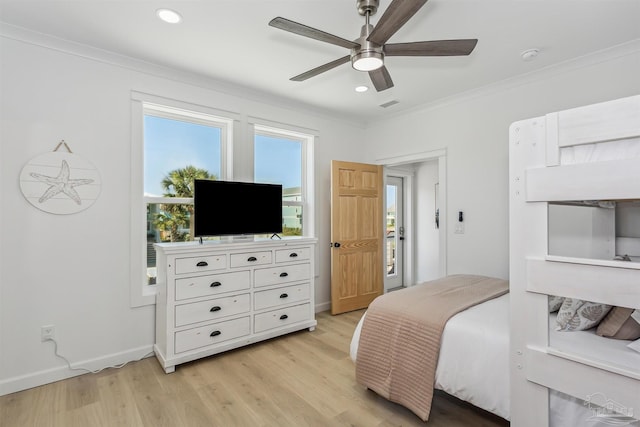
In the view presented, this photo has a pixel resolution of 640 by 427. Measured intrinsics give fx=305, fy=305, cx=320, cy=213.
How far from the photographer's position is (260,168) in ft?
12.3

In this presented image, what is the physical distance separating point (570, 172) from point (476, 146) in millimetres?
2400

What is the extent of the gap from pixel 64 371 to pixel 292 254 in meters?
2.16

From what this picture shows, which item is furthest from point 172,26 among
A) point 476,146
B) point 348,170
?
point 476,146

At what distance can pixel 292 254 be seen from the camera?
3.38 meters

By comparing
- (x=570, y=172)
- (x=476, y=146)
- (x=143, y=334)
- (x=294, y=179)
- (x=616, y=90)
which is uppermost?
(x=616, y=90)

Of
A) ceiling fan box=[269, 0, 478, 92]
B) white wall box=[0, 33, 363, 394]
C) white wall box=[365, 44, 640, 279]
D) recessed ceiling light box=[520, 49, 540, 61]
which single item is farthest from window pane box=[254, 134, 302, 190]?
recessed ceiling light box=[520, 49, 540, 61]

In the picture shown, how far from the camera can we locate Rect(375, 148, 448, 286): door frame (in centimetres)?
377

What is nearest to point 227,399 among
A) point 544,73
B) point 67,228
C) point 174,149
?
point 67,228

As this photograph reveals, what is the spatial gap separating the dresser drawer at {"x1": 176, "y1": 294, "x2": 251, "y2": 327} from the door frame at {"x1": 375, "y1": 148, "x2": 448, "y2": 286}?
7.75 ft

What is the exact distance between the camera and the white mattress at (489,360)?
1.39 m

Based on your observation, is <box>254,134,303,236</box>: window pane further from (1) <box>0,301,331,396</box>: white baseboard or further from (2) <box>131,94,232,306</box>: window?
(1) <box>0,301,331,396</box>: white baseboard

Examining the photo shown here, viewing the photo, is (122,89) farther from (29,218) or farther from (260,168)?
(260,168)

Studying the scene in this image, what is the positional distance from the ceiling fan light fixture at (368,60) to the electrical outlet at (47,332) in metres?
3.08

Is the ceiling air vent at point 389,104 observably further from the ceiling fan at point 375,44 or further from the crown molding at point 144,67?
the ceiling fan at point 375,44
